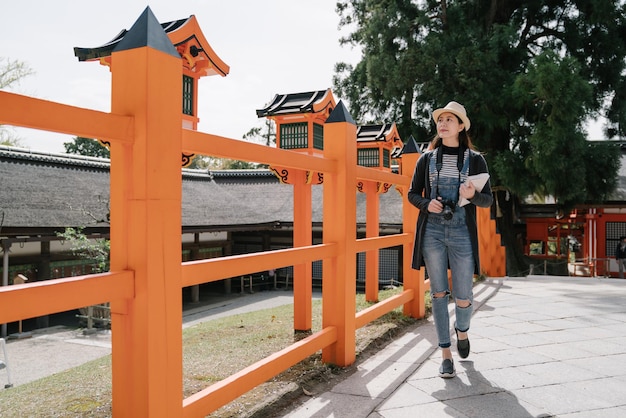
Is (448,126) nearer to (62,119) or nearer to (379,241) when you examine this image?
(379,241)

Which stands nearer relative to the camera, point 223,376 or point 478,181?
point 478,181

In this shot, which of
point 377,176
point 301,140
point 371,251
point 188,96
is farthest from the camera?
point 371,251

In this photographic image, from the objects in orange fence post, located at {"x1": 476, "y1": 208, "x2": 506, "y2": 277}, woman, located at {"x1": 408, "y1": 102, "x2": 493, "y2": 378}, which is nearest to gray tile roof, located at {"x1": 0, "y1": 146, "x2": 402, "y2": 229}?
orange fence post, located at {"x1": 476, "y1": 208, "x2": 506, "y2": 277}

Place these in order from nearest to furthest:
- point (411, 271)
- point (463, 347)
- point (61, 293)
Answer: point (61, 293) < point (463, 347) < point (411, 271)

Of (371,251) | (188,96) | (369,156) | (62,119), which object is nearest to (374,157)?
(369,156)

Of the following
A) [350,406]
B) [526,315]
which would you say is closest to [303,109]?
[526,315]

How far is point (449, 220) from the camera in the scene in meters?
2.76

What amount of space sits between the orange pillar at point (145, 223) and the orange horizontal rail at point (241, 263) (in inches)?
5.5

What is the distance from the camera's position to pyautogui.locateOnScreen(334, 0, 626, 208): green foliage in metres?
12.1

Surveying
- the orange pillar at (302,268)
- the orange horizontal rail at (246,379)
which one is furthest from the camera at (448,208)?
the orange pillar at (302,268)

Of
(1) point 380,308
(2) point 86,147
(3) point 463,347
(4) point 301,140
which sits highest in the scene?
(2) point 86,147

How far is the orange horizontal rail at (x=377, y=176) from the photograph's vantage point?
3307mm

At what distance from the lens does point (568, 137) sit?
12.1 meters

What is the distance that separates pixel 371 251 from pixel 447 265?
4.25 metres
